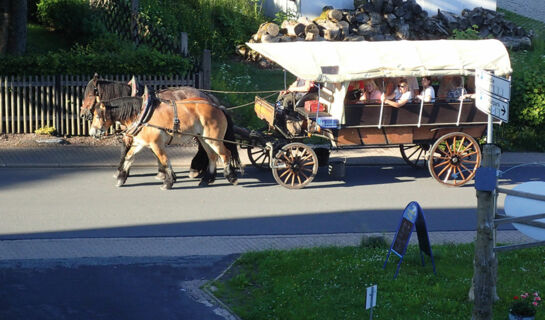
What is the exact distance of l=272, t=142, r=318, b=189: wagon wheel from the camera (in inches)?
543

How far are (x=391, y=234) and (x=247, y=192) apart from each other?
10.2 ft

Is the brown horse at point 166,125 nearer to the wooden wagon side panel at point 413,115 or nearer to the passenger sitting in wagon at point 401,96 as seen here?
the wooden wagon side panel at point 413,115

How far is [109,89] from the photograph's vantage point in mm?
13570

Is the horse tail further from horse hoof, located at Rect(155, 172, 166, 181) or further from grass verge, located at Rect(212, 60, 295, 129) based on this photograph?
grass verge, located at Rect(212, 60, 295, 129)

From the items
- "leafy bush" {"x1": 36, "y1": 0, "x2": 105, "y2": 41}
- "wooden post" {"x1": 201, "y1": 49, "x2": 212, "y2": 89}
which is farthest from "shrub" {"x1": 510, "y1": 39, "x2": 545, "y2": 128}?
"leafy bush" {"x1": 36, "y1": 0, "x2": 105, "y2": 41}

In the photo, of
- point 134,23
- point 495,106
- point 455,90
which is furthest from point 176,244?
point 134,23

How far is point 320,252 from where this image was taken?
10.3 m

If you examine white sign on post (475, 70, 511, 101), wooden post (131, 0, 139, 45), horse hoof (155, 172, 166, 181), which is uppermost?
wooden post (131, 0, 139, 45)

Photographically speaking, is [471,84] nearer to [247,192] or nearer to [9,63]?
[247,192]

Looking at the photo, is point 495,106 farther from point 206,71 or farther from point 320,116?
point 206,71

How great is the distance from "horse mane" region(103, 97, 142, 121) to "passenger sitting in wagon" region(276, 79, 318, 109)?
2.63 m

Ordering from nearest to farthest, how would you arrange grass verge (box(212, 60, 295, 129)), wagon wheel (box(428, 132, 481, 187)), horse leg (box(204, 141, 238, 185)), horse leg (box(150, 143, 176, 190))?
horse leg (box(150, 143, 176, 190)) < horse leg (box(204, 141, 238, 185)) < wagon wheel (box(428, 132, 481, 187)) < grass verge (box(212, 60, 295, 129))

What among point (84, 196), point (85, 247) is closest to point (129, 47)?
point (84, 196)

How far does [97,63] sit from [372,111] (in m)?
6.84
